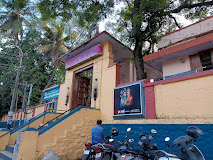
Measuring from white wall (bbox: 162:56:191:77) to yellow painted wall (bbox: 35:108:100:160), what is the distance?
15.7 feet

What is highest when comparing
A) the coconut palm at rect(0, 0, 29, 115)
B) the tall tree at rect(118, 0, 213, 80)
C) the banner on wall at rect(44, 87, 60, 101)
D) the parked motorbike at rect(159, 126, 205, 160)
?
the coconut palm at rect(0, 0, 29, 115)

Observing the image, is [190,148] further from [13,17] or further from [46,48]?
[13,17]

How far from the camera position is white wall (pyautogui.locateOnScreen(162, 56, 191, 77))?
7761 mm

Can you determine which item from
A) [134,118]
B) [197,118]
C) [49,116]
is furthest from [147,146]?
[49,116]

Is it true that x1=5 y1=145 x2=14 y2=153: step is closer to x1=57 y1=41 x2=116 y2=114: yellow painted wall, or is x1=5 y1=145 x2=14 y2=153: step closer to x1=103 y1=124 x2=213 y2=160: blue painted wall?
x1=57 y1=41 x2=116 y2=114: yellow painted wall

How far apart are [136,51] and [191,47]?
3.23 metres

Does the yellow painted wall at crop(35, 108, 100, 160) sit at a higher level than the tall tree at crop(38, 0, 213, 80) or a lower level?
lower

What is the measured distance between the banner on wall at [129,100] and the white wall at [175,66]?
2.37 m

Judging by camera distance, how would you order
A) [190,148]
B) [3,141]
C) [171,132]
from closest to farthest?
1. [190,148]
2. [171,132]
3. [3,141]

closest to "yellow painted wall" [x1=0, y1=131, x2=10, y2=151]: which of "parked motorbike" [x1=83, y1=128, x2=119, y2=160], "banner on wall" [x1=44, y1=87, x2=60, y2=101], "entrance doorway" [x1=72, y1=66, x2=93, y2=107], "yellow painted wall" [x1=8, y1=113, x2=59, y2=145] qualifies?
"yellow painted wall" [x1=8, y1=113, x2=59, y2=145]

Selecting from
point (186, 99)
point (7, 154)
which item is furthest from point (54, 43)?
point (186, 99)

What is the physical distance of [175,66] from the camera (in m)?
8.15

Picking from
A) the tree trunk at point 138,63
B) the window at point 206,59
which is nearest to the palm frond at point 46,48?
the tree trunk at point 138,63

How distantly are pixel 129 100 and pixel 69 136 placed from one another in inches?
129
